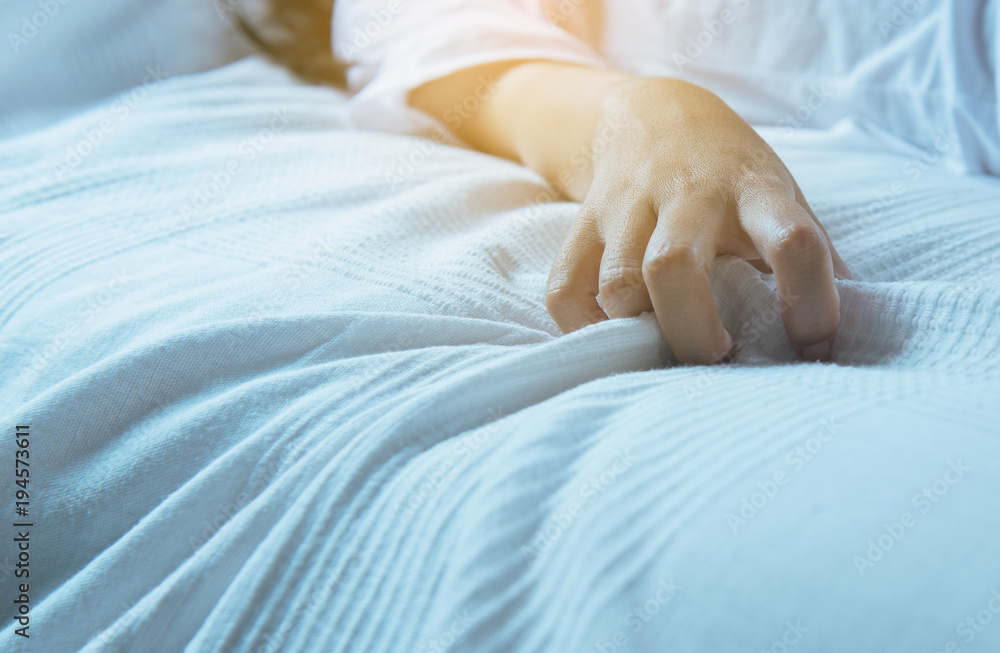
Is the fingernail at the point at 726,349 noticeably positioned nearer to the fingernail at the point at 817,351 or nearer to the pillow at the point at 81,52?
the fingernail at the point at 817,351

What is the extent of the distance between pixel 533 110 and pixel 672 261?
0.42 meters

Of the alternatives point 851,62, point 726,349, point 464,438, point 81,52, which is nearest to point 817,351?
point 726,349

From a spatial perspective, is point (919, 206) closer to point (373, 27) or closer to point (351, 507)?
point (351, 507)

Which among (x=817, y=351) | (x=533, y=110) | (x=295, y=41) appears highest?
(x=295, y=41)

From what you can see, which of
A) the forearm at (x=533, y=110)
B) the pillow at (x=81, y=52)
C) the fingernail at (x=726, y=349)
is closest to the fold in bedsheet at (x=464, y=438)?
the fingernail at (x=726, y=349)

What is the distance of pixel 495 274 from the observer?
44cm

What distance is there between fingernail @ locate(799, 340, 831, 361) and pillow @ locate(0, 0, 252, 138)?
763 mm

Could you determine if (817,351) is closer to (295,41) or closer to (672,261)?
(672,261)

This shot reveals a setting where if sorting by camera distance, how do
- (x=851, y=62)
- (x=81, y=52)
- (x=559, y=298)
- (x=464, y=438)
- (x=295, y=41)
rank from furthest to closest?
(x=295, y=41) → (x=81, y=52) → (x=851, y=62) → (x=559, y=298) → (x=464, y=438)

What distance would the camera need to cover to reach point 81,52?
784 mm

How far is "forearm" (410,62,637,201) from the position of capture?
0.60 meters

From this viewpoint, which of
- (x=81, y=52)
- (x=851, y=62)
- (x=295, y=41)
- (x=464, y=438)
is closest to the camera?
(x=464, y=438)

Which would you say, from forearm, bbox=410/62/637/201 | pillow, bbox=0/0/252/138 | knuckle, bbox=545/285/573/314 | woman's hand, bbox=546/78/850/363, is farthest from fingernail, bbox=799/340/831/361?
pillow, bbox=0/0/252/138

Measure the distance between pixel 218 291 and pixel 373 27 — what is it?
24.1 inches
